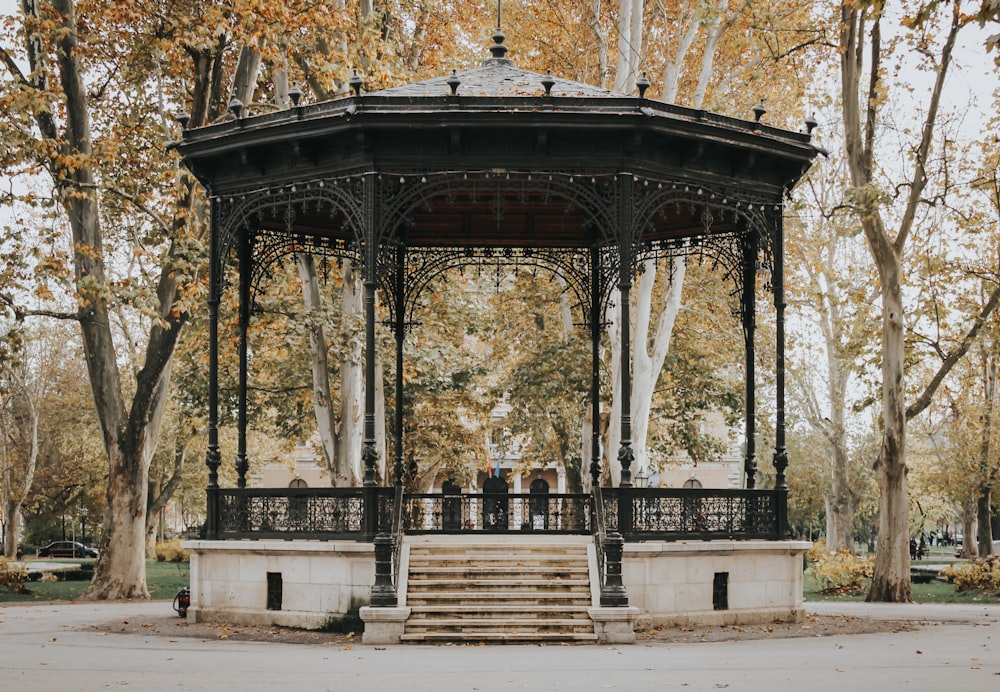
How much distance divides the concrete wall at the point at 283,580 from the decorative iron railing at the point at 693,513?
3.28 metres

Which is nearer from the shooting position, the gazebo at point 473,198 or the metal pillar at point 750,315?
the gazebo at point 473,198

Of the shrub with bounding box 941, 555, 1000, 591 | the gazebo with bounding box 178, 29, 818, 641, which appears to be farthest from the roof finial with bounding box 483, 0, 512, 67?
the shrub with bounding box 941, 555, 1000, 591

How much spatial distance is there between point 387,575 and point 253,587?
8.06ft

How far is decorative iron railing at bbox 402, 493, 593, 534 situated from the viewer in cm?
1888

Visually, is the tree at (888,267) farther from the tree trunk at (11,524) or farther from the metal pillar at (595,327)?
the tree trunk at (11,524)

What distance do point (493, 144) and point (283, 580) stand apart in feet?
20.8

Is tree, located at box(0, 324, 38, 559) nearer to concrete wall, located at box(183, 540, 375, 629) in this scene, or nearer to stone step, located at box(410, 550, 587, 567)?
concrete wall, located at box(183, 540, 375, 629)

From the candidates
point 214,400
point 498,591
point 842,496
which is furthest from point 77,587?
point 842,496

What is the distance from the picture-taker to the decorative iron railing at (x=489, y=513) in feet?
61.9

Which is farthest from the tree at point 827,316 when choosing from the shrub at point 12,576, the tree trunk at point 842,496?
the shrub at point 12,576

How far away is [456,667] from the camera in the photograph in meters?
12.0

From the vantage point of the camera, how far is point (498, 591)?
15.3 m

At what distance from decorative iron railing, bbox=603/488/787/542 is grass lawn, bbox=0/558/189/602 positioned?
46.8 ft

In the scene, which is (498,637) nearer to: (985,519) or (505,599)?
(505,599)
